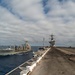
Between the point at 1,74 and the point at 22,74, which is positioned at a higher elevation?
the point at 22,74

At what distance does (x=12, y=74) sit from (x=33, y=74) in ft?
13.4

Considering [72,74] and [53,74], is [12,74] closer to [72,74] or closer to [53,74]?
[53,74]

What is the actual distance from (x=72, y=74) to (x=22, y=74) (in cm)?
574

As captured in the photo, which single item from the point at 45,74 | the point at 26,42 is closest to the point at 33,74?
the point at 45,74

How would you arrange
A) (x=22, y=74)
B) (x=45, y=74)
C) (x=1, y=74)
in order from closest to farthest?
(x=22, y=74)
(x=45, y=74)
(x=1, y=74)

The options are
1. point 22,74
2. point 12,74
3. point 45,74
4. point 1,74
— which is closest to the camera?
point 22,74

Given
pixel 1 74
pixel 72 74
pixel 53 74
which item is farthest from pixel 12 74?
pixel 1 74

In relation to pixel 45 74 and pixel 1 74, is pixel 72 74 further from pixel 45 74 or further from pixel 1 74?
pixel 1 74

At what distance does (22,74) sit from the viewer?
1458cm

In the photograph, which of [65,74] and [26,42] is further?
[26,42]

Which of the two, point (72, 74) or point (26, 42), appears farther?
point (26, 42)

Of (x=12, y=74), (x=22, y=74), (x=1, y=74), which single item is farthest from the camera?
(x=1, y=74)

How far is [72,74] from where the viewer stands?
17.9m

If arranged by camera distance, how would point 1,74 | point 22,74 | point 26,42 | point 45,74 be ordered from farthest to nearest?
point 26,42 → point 1,74 → point 45,74 → point 22,74
